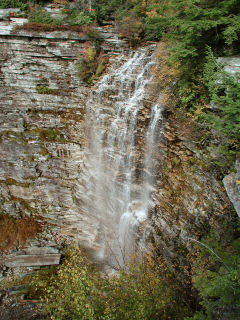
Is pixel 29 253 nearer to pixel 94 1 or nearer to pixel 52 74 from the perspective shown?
pixel 52 74

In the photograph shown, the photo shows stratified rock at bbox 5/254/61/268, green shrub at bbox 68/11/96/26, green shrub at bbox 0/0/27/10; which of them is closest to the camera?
green shrub at bbox 68/11/96/26

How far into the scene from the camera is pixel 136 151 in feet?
32.1

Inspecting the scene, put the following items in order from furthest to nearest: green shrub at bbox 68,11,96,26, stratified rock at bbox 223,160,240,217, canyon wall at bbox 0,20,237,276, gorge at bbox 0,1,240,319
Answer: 1. green shrub at bbox 68,11,96,26
2. canyon wall at bbox 0,20,237,276
3. gorge at bbox 0,1,240,319
4. stratified rock at bbox 223,160,240,217

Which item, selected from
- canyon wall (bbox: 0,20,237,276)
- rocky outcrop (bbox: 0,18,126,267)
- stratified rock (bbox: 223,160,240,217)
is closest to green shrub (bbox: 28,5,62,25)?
rocky outcrop (bbox: 0,18,126,267)

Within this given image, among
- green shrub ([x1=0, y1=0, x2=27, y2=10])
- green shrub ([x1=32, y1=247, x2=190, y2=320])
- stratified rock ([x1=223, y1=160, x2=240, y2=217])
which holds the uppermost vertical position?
green shrub ([x1=0, y1=0, x2=27, y2=10])

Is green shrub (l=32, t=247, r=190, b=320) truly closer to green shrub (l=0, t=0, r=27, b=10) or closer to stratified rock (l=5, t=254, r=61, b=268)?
stratified rock (l=5, t=254, r=61, b=268)

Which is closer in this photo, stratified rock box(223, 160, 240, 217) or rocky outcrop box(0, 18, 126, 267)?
stratified rock box(223, 160, 240, 217)

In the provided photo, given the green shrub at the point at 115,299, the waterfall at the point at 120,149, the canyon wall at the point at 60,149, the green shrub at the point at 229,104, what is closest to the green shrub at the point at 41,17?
the canyon wall at the point at 60,149

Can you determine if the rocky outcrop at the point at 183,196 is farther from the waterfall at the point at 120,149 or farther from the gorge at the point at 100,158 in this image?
the waterfall at the point at 120,149

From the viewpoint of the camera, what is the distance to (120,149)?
1040 centimetres

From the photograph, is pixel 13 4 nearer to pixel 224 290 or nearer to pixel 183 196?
pixel 183 196

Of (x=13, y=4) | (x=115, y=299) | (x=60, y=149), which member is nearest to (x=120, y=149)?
(x=60, y=149)

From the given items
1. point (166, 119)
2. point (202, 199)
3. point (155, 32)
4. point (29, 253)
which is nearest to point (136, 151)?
point (166, 119)

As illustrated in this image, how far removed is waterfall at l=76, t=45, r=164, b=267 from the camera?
9672 mm
